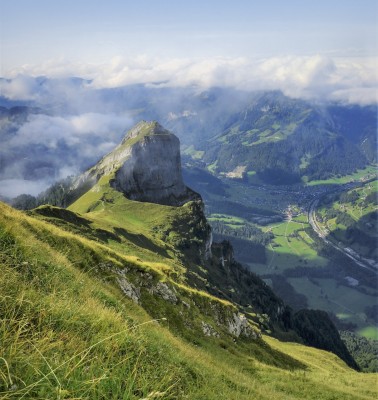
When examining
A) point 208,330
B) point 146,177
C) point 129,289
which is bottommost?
point 146,177

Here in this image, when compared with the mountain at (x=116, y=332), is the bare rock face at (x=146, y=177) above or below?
below

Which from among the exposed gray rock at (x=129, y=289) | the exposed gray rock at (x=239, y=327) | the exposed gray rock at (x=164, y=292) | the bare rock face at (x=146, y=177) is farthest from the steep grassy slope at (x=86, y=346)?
the bare rock face at (x=146, y=177)

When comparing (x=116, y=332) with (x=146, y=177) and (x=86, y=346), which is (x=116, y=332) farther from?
(x=146, y=177)

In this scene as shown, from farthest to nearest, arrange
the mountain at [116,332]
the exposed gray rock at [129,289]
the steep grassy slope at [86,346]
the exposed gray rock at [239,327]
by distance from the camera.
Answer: the exposed gray rock at [239,327] < the exposed gray rock at [129,289] < the mountain at [116,332] < the steep grassy slope at [86,346]

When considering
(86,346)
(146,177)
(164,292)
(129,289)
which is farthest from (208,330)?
(146,177)

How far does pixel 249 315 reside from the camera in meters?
99.6

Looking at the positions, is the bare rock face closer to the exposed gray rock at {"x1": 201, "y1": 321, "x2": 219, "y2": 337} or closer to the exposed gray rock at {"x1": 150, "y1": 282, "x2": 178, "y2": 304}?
the exposed gray rock at {"x1": 150, "y1": 282, "x2": 178, "y2": 304}

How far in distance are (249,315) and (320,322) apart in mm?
97797

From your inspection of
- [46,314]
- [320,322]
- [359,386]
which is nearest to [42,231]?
[46,314]

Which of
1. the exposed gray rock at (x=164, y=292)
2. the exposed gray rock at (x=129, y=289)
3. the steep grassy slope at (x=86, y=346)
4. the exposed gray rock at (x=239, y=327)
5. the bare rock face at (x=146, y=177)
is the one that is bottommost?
the bare rock face at (x=146, y=177)

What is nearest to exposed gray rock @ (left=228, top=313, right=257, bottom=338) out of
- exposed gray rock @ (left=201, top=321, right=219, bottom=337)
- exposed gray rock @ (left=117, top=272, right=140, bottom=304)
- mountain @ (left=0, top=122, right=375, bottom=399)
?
mountain @ (left=0, top=122, right=375, bottom=399)

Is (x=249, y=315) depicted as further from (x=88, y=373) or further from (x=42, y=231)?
(x=88, y=373)

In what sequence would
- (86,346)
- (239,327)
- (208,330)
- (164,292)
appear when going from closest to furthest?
(86,346) < (208,330) < (164,292) < (239,327)

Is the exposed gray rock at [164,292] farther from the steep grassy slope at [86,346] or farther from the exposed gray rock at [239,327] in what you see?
the exposed gray rock at [239,327]
